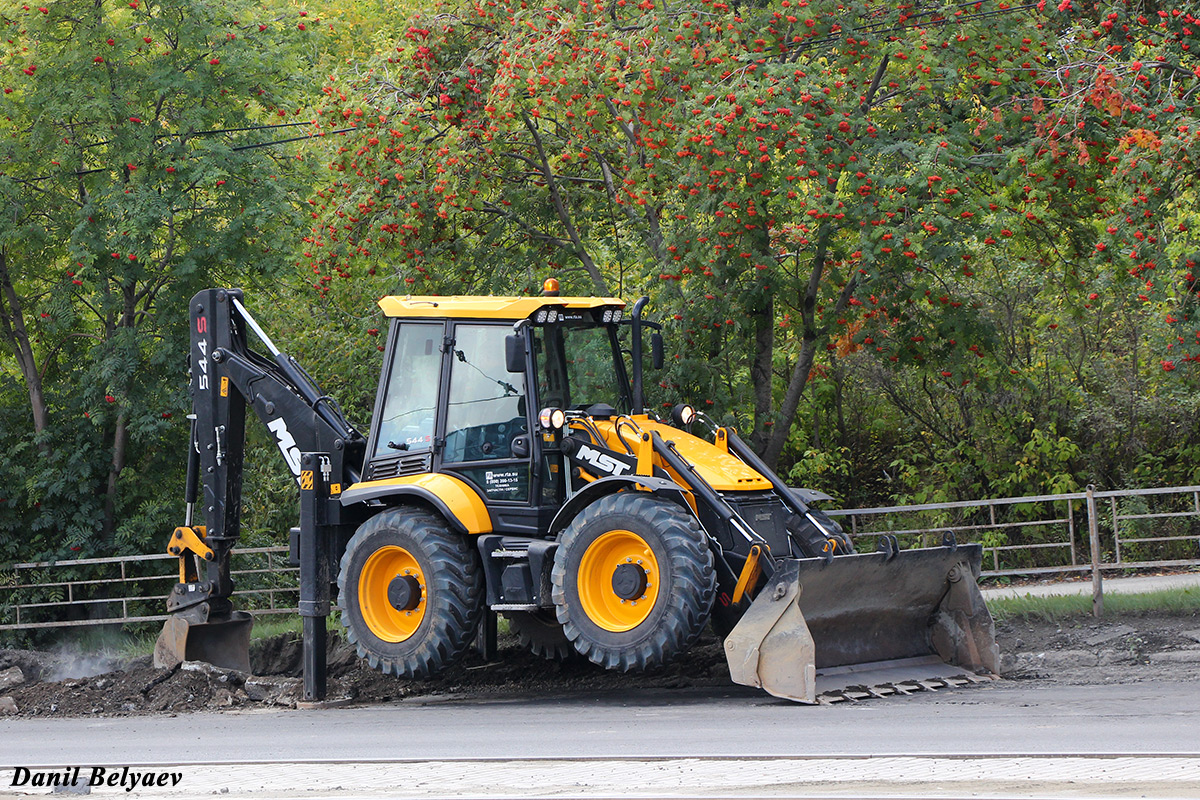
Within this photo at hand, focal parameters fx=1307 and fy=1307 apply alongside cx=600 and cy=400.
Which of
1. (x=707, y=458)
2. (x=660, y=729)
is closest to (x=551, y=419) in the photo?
(x=707, y=458)

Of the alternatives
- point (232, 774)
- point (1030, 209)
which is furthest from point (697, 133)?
point (232, 774)

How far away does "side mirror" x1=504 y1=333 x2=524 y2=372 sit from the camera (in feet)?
31.0

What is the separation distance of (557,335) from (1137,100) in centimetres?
498

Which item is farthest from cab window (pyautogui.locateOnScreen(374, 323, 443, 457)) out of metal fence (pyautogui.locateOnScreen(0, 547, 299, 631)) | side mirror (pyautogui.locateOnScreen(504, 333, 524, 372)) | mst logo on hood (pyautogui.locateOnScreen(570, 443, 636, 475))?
metal fence (pyautogui.locateOnScreen(0, 547, 299, 631))

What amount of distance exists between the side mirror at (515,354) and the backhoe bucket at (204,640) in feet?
13.6

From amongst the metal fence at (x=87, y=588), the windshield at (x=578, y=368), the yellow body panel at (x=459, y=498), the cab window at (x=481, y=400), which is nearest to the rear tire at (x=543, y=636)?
the yellow body panel at (x=459, y=498)

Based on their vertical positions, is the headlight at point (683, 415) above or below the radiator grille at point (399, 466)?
above

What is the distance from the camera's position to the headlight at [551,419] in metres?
9.74

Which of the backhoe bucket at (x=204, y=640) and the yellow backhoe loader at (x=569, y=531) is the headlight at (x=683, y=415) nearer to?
the yellow backhoe loader at (x=569, y=531)

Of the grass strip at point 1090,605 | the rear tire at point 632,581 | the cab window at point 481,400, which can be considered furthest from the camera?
the grass strip at point 1090,605

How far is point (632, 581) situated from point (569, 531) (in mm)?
627

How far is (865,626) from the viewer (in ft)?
31.7

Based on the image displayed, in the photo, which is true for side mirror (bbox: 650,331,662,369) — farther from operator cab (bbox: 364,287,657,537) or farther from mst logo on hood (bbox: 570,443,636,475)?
mst logo on hood (bbox: 570,443,636,475)

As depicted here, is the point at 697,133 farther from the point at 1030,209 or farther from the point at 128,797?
the point at 128,797
